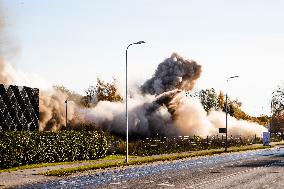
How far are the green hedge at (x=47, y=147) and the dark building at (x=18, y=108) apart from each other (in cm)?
967

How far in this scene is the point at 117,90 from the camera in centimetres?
10562

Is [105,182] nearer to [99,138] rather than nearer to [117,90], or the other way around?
[99,138]

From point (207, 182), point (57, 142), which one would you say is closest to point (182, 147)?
point (57, 142)

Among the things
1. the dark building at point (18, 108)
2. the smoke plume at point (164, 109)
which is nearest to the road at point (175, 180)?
the dark building at point (18, 108)

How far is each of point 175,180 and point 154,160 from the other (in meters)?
14.8

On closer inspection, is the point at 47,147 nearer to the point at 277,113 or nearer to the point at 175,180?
the point at 175,180

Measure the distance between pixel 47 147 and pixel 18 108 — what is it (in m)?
13.7

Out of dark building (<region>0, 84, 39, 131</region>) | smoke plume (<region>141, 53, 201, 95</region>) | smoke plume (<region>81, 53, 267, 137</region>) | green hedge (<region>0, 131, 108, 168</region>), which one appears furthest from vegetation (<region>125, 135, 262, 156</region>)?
smoke plume (<region>141, 53, 201, 95</region>)

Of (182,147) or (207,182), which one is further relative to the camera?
(182,147)

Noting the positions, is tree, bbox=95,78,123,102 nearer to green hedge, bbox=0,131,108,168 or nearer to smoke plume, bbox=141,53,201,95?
smoke plume, bbox=141,53,201,95

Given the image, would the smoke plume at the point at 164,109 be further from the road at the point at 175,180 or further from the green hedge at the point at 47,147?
the road at the point at 175,180

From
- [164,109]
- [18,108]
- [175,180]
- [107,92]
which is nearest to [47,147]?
[175,180]

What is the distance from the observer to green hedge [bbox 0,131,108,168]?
105ft

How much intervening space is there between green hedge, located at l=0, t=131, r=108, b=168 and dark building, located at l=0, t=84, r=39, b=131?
967cm
